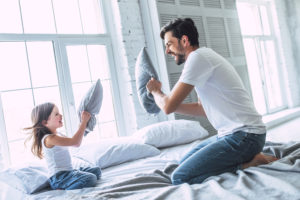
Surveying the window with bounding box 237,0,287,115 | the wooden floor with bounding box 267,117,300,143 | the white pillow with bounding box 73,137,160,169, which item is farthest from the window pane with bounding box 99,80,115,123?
the window with bounding box 237,0,287,115

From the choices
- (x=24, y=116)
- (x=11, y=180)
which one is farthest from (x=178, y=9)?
(x=11, y=180)

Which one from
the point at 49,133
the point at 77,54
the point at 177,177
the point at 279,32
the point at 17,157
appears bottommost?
the point at 177,177

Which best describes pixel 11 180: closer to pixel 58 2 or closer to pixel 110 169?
pixel 110 169

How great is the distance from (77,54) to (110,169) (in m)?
1.39

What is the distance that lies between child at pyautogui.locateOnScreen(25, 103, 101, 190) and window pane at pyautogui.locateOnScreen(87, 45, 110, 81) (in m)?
1.25

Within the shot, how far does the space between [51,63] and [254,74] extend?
3936mm

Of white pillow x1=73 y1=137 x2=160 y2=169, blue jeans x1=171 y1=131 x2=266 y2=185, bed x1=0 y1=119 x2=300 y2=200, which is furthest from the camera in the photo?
white pillow x1=73 y1=137 x2=160 y2=169

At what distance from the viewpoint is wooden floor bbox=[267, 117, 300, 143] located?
3.72m

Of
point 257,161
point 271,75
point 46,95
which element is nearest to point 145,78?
point 257,161

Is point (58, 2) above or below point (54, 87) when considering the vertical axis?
above

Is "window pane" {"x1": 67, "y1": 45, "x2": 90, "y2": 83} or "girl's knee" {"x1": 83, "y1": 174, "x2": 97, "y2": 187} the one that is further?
"window pane" {"x1": 67, "y1": 45, "x2": 90, "y2": 83}

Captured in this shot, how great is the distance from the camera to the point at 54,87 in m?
2.84

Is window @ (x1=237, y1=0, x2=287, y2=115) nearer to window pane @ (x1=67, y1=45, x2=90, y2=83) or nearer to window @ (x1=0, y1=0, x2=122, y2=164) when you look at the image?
window @ (x1=0, y1=0, x2=122, y2=164)

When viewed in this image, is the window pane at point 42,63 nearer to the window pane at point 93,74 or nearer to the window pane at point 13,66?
the window pane at point 13,66
